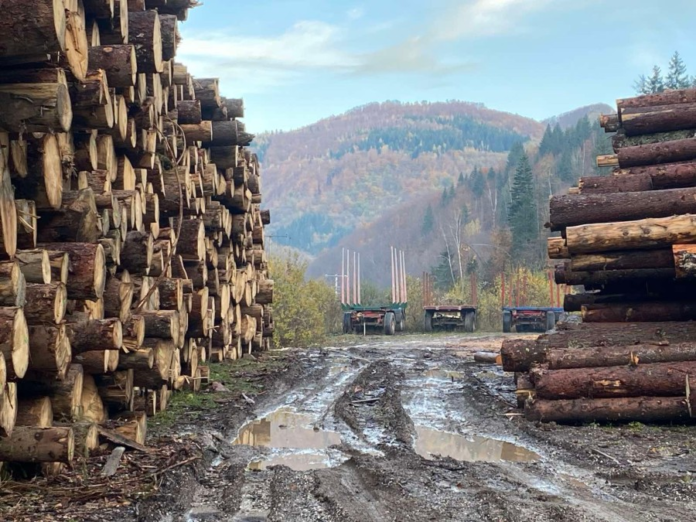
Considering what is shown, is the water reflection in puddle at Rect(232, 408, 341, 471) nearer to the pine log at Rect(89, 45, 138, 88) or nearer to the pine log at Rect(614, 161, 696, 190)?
the pine log at Rect(89, 45, 138, 88)

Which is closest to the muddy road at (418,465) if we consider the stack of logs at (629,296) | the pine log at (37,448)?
the stack of logs at (629,296)

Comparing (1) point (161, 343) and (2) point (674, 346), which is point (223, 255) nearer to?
(1) point (161, 343)

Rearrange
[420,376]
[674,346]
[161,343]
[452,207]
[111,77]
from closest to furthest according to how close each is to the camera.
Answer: [111,77] < [161,343] < [674,346] < [420,376] < [452,207]

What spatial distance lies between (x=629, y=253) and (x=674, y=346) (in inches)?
55.1

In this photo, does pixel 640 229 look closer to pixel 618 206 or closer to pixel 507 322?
pixel 618 206

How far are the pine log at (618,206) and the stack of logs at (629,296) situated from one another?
0.5 inches

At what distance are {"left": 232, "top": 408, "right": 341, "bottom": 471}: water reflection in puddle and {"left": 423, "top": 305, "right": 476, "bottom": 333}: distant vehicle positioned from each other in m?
21.2

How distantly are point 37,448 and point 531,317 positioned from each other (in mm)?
25817

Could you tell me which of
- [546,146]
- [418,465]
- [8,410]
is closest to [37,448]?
[8,410]

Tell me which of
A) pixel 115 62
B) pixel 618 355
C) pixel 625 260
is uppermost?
pixel 115 62

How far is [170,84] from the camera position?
1023 cm

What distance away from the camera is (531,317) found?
29.5 metres

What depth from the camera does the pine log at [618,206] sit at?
954 cm

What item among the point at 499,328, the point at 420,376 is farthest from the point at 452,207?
the point at 420,376
